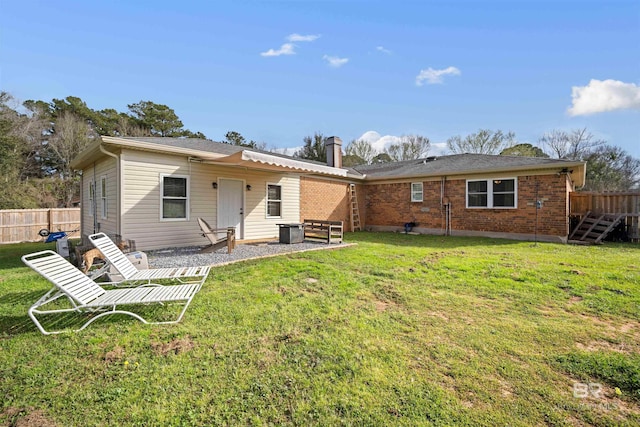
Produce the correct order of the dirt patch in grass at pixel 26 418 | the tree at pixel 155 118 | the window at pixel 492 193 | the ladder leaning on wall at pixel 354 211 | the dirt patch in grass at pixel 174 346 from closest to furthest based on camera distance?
the dirt patch in grass at pixel 26 418 → the dirt patch in grass at pixel 174 346 → the window at pixel 492 193 → the ladder leaning on wall at pixel 354 211 → the tree at pixel 155 118

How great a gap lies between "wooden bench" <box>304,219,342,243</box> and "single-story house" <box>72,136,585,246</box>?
1.41 metres

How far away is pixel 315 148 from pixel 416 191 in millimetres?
17761

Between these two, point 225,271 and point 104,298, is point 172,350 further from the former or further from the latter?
point 225,271

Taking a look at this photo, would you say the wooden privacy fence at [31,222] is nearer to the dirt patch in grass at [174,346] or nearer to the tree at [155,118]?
the dirt patch in grass at [174,346]

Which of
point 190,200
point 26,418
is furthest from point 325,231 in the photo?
point 26,418

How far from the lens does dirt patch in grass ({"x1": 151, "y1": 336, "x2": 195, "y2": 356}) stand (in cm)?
298

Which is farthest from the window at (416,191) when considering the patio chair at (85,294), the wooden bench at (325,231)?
the patio chair at (85,294)

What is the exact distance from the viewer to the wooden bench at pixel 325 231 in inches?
415

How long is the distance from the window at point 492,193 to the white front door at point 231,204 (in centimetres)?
1000

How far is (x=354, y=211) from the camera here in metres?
15.9

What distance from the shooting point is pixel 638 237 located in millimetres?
11492

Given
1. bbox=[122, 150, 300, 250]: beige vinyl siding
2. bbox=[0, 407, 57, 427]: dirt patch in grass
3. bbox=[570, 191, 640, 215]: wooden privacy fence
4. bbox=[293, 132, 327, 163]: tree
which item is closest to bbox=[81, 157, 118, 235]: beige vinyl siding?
bbox=[122, 150, 300, 250]: beige vinyl siding

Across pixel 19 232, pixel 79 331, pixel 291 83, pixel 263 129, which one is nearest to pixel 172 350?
pixel 79 331

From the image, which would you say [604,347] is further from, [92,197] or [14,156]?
[14,156]
